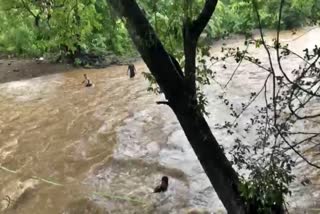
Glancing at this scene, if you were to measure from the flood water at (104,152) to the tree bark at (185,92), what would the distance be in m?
1.83

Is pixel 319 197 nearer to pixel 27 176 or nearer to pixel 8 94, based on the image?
pixel 27 176

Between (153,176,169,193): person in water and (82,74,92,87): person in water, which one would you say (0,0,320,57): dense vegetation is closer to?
(82,74,92,87): person in water

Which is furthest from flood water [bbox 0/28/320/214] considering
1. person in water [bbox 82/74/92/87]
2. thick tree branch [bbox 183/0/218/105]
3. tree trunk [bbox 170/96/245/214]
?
thick tree branch [bbox 183/0/218/105]

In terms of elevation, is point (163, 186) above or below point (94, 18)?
below

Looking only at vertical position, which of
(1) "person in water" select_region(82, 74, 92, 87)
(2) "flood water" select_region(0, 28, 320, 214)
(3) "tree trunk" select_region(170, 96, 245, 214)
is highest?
(3) "tree trunk" select_region(170, 96, 245, 214)

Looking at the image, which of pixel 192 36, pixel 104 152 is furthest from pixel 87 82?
pixel 192 36

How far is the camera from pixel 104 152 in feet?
30.1

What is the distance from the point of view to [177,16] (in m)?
4.70

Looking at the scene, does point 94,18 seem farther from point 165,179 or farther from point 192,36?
point 192,36

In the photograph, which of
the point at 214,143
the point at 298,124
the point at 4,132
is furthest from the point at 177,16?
the point at 4,132

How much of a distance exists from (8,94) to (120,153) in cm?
670

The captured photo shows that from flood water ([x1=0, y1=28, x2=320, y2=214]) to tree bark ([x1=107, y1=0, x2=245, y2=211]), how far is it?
6.00 feet

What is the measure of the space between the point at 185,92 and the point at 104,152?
4734mm

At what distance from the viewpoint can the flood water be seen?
7113mm
